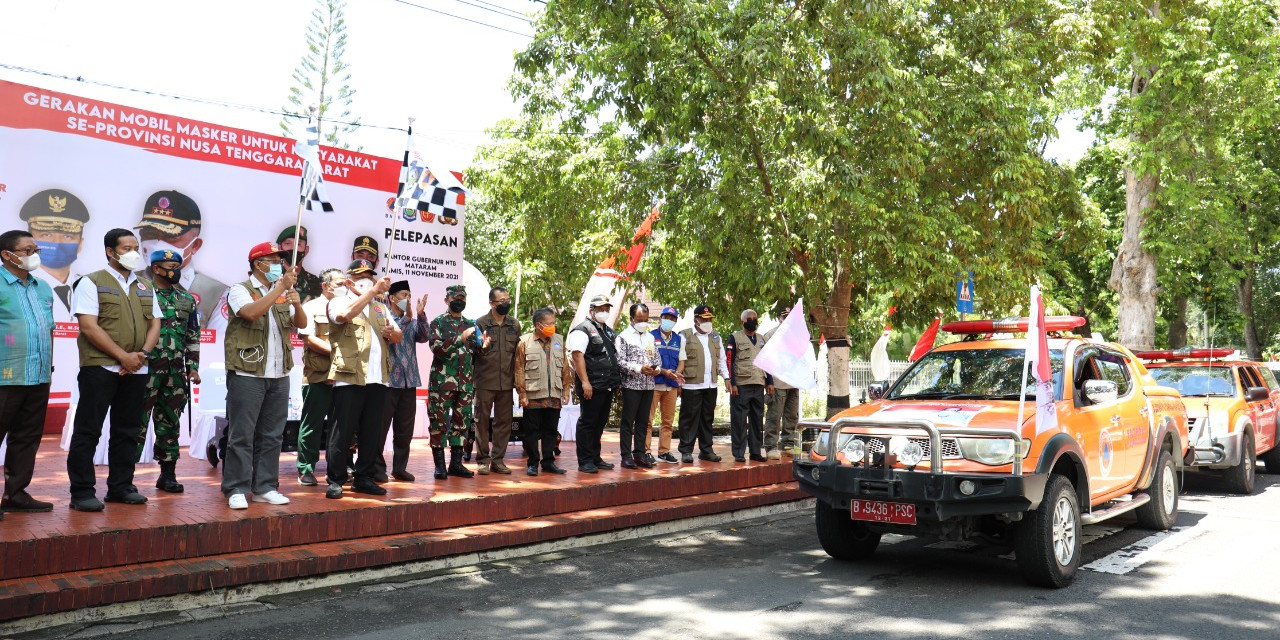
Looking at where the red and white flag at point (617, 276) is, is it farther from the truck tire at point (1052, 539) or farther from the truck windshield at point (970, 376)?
the truck tire at point (1052, 539)

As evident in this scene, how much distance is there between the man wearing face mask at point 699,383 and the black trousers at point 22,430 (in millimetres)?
6493

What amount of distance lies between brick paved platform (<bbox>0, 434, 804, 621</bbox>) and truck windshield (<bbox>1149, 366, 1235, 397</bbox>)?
6.69 meters

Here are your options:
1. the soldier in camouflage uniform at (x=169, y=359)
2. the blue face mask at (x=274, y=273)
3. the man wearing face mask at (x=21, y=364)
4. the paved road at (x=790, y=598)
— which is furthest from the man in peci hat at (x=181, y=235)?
the paved road at (x=790, y=598)

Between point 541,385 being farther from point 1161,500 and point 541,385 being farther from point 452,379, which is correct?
point 1161,500

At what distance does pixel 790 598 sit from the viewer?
6.29 m

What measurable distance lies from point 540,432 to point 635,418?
48.3 inches

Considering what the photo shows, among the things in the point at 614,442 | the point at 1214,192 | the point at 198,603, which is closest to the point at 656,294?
the point at 614,442

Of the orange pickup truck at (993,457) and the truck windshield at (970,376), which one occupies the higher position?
the truck windshield at (970,376)

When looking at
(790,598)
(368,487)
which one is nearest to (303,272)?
(368,487)

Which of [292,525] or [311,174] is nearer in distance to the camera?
[292,525]

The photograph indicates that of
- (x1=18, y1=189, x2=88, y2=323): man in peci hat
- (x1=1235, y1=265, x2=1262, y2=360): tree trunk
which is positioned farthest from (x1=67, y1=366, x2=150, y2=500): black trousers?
(x1=1235, y1=265, x2=1262, y2=360): tree trunk

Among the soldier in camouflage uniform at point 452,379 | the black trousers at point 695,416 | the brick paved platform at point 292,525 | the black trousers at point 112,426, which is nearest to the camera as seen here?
the brick paved platform at point 292,525

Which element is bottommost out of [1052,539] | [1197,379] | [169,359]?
[1052,539]

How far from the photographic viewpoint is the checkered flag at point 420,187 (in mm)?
8469
